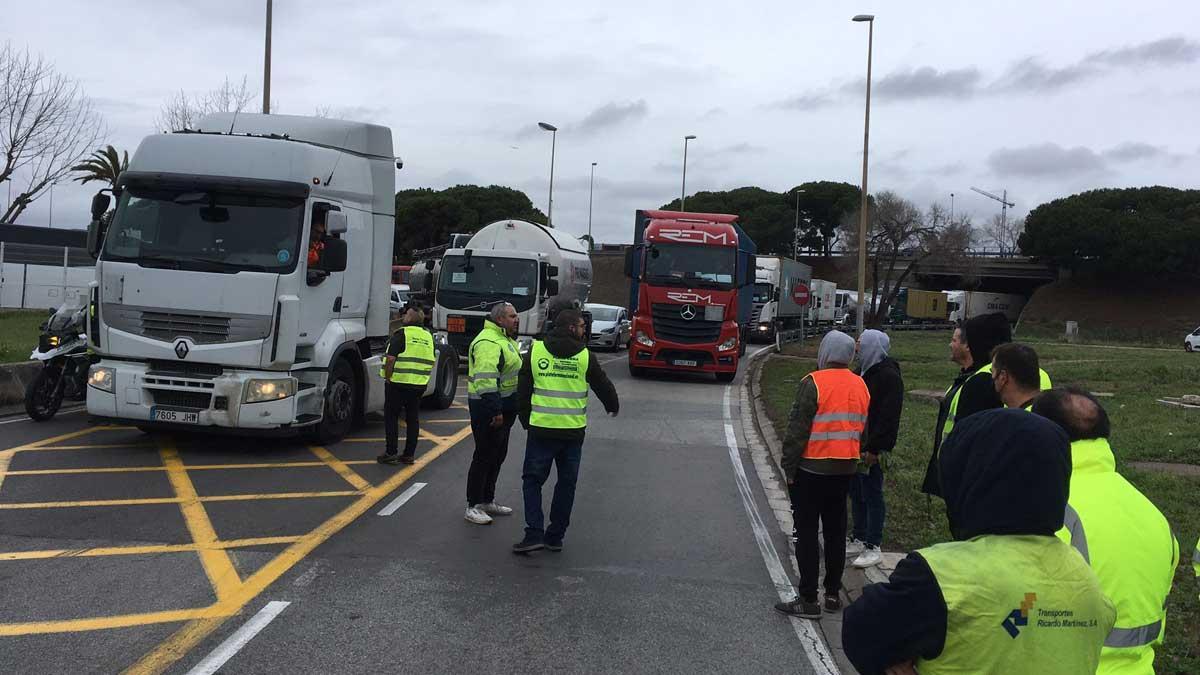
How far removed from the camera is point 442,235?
7675 centimetres

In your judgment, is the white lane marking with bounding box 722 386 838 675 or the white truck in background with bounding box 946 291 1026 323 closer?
the white lane marking with bounding box 722 386 838 675

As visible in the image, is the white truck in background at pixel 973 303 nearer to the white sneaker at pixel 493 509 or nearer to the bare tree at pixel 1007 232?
the bare tree at pixel 1007 232

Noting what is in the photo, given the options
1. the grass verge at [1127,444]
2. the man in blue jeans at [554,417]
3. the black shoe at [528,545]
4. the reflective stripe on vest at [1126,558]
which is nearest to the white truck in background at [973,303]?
the grass verge at [1127,444]

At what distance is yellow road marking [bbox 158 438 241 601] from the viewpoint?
19.2 ft

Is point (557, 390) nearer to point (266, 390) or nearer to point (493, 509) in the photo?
point (493, 509)

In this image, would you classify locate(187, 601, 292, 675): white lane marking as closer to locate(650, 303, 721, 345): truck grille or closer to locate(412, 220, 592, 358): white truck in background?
locate(412, 220, 592, 358): white truck in background

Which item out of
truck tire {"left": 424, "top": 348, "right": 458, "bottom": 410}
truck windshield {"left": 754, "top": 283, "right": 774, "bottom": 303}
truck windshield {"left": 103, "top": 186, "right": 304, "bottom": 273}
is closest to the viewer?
truck windshield {"left": 103, "top": 186, "right": 304, "bottom": 273}

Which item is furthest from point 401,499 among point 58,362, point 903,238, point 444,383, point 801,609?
point 903,238

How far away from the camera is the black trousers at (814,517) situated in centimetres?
581

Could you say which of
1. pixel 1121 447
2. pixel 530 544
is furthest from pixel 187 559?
pixel 1121 447

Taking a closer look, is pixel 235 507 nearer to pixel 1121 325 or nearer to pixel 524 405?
pixel 524 405

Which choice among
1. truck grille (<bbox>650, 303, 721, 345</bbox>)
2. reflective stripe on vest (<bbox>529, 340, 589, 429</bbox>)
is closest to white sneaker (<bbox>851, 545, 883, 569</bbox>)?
reflective stripe on vest (<bbox>529, 340, 589, 429</bbox>)

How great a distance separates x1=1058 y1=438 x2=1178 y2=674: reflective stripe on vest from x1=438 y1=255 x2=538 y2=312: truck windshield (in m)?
18.7

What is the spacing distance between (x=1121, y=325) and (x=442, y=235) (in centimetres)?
5100
